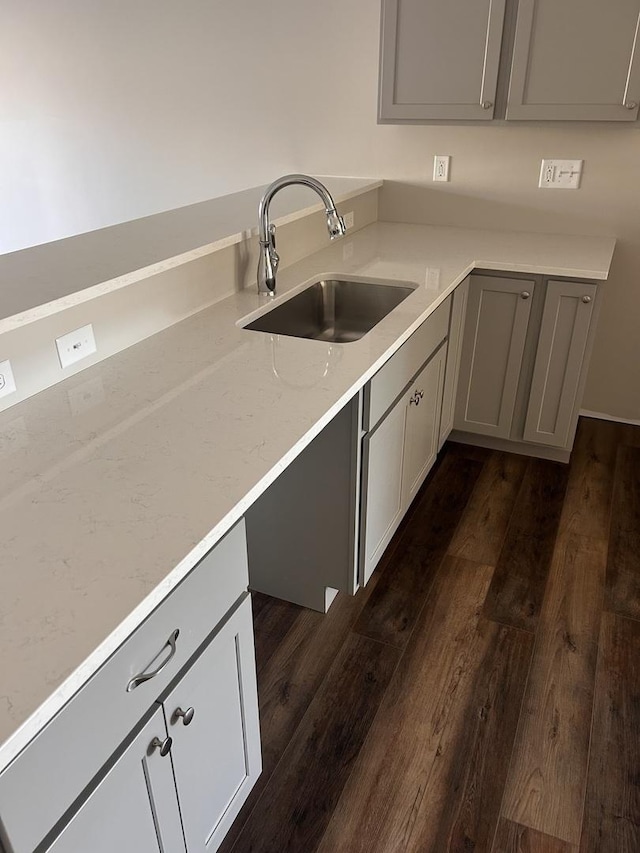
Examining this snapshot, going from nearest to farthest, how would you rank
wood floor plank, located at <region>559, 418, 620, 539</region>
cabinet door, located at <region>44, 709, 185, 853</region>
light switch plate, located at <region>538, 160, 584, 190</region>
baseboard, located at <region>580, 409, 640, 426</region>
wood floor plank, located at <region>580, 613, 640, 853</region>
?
cabinet door, located at <region>44, 709, 185, 853</region> < wood floor plank, located at <region>580, 613, 640, 853</region> < wood floor plank, located at <region>559, 418, 620, 539</region> < light switch plate, located at <region>538, 160, 584, 190</region> < baseboard, located at <region>580, 409, 640, 426</region>

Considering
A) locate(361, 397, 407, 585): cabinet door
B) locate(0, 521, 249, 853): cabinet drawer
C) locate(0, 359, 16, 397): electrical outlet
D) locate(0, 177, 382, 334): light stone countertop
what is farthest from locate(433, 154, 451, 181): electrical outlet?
locate(0, 521, 249, 853): cabinet drawer

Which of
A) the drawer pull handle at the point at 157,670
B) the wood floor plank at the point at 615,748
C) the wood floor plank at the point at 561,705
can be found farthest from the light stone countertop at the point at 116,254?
the wood floor plank at the point at 615,748

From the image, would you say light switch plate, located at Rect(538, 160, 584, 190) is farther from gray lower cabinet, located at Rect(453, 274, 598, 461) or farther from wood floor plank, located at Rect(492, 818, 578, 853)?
wood floor plank, located at Rect(492, 818, 578, 853)

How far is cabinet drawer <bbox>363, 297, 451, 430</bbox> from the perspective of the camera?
1.75m

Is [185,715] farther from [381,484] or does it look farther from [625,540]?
[625,540]

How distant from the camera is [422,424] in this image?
91.9 inches

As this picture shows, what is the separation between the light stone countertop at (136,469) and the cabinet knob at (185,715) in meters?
0.26

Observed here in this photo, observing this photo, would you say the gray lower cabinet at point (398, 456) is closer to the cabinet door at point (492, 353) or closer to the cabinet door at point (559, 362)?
the cabinet door at point (492, 353)

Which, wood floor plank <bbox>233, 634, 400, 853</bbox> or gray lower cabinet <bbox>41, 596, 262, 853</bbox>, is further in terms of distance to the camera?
wood floor plank <bbox>233, 634, 400, 853</bbox>

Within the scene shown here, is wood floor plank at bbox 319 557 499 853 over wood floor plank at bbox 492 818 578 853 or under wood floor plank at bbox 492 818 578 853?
over

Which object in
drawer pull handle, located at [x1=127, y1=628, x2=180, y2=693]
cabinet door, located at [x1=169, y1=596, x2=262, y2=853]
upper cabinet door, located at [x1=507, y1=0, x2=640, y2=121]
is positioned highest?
upper cabinet door, located at [x1=507, y1=0, x2=640, y2=121]

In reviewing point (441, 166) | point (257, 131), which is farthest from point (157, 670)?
point (257, 131)

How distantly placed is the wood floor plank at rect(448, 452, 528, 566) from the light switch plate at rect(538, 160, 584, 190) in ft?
3.92

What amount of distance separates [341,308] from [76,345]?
109 centimetres
